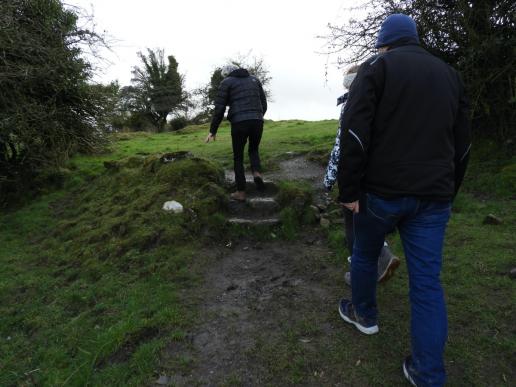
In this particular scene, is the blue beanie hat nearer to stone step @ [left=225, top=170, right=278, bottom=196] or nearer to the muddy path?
the muddy path

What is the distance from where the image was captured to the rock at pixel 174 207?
644 centimetres

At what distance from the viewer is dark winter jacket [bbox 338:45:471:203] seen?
8.66ft

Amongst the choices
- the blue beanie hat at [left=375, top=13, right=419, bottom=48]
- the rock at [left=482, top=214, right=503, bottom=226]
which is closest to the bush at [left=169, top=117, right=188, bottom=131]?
the rock at [left=482, top=214, right=503, bottom=226]

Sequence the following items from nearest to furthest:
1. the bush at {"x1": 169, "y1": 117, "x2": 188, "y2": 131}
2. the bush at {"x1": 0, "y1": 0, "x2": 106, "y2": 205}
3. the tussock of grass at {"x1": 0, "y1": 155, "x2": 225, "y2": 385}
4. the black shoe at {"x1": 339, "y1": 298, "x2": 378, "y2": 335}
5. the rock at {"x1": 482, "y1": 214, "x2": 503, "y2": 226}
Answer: the black shoe at {"x1": 339, "y1": 298, "x2": 378, "y2": 335}, the tussock of grass at {"x1": 0, "y1": 155, "x2": 225, "y2": 385}, the rock at {"x1": 482, "y1": 214, "x2": 503, "y2": 226}, the bush at {"x1": 0, "y1": 0, "x2": 106, "y2": 205}, the bush at {"x1": 169, "y1": 117, "x2": 188, "y2": 131}

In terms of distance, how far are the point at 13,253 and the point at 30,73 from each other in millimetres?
3638

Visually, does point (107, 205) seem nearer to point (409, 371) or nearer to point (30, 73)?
point (30, 73)

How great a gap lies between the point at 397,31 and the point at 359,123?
2.58 feet

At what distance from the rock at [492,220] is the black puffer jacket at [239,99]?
3.75 m

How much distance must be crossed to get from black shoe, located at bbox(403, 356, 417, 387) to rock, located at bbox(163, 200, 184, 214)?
430 cm

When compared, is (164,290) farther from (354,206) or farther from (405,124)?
(405,124)

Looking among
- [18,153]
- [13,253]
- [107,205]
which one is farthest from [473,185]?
[18,153]

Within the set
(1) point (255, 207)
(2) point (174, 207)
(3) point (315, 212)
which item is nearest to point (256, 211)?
(1) point (255, 207)

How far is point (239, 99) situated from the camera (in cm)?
641

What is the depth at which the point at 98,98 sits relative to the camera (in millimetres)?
10430
